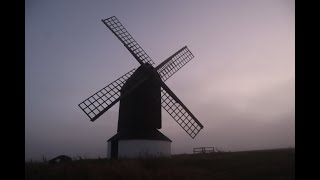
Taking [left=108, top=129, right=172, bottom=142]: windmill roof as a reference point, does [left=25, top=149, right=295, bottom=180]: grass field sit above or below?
below

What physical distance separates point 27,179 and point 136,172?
12.3ft

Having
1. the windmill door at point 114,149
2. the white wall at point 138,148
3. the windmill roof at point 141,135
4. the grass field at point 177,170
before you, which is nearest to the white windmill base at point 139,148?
the white wall at point 138,148

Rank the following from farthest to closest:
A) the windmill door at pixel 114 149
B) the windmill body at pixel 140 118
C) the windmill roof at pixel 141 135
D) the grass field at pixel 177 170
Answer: the windmill door at pixel 114 149, the windmill roof at pixel 141 135, the windmill body at pixel 140 118, the grass field at pixel 177 170

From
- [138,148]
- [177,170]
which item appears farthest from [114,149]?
[177,170]

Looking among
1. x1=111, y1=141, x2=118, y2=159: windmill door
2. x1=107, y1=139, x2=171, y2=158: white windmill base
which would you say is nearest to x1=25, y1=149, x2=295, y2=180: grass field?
x1=107, y1=139, x2=171, y2=158: white windmill base

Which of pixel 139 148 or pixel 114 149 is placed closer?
pixel 139 148

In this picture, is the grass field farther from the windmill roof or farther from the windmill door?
the windmill door

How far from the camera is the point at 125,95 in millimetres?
17797

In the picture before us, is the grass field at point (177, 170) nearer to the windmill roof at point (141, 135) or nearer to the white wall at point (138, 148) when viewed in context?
the white wall at point (138, 148)

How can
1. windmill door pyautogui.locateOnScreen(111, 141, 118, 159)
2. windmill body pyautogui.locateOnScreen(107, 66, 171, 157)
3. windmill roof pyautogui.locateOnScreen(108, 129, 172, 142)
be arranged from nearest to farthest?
windmill body pyautogui.locateOnScreen(107, 66, 171, 157) → windmill roof pyautogui.locateOnScreen(108, 129, 172, 142) → windmill door pyautogui.locateOnScreen(111, 141, 118, 159)

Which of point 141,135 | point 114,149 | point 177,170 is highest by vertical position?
point 141,135

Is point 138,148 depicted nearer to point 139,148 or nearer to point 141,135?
point 139,148
